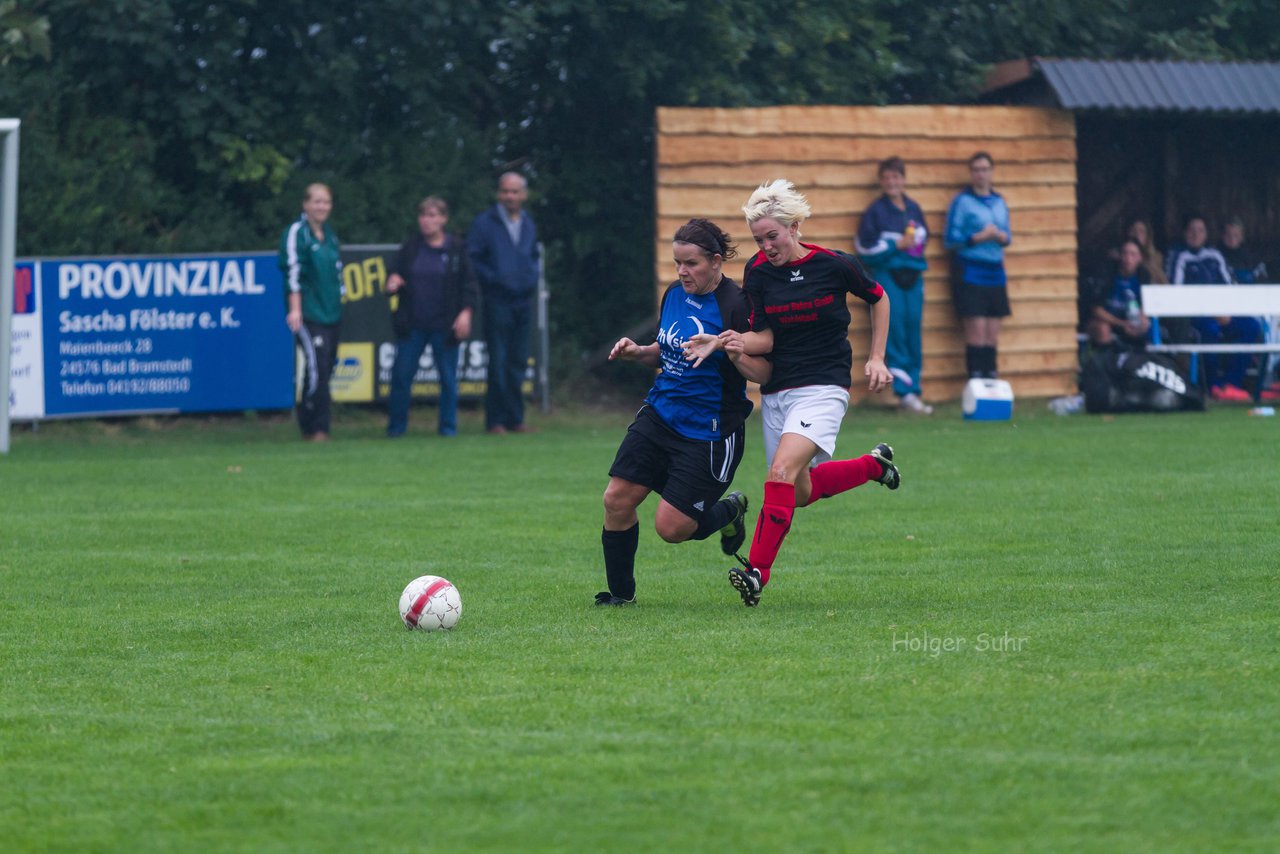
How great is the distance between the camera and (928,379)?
65.3ft

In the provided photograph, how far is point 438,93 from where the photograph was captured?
21.0 metres

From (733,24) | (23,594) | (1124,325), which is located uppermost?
(733,24)

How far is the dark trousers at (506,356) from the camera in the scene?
17.5 m

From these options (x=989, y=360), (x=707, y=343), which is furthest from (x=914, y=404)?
(x=707, y=343)

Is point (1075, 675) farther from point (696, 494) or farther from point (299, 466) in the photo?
point (299, 466)

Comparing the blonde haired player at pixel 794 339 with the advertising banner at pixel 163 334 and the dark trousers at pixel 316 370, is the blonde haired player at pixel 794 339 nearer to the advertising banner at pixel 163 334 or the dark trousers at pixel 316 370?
the dark trousers at pixel 316 370

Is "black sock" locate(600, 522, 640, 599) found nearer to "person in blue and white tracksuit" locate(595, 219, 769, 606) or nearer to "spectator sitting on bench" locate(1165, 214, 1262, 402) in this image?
"person in blue and white tracksuit" locate(595, 219, 769, 606)

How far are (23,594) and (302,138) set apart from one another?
12009 mm

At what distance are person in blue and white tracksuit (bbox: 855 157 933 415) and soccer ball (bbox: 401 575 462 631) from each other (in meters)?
11.6

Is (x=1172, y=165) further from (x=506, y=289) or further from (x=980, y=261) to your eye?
(x=506, y=289)

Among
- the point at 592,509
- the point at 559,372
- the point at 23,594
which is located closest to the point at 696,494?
the point at 23,594

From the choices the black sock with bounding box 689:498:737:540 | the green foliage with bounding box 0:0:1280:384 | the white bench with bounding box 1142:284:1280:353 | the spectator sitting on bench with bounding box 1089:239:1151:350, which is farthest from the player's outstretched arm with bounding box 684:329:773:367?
the spectator sitting on bench with bounding box 1089:239:1151:350

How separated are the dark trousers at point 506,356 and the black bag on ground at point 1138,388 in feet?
18.0

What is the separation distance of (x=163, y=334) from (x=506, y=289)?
10.7ft
